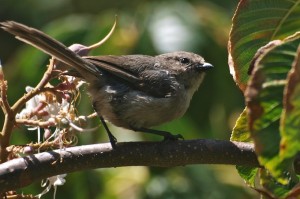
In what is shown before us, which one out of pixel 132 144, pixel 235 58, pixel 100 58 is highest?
pixel 235 58

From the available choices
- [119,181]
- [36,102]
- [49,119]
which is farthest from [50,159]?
[119,181]

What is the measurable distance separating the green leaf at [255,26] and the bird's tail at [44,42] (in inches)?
25.7

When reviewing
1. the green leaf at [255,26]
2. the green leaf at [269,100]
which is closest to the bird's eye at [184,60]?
the green leaf at [255,26]

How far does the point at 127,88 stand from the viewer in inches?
143

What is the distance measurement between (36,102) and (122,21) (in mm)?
2546

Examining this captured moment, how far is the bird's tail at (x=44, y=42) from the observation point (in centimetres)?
237

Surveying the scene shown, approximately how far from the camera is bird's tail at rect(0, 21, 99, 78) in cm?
237

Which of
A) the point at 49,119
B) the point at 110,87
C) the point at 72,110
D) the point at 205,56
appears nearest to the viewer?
the point at 49,119

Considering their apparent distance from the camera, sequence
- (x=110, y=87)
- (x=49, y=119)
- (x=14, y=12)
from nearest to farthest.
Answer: (x=49, y=119)
(x=110, y=87)
(x=14, y=12)

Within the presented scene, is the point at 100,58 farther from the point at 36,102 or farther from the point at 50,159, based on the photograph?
the point at 50,159

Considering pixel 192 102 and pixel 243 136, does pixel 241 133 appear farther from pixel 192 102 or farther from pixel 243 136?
pixel 192 102

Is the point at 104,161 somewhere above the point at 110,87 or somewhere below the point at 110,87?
above

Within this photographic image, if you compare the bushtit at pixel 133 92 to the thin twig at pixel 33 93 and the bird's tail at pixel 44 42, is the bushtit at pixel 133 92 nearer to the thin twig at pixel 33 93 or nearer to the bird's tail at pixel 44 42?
the bird's tail at pixel 44 42

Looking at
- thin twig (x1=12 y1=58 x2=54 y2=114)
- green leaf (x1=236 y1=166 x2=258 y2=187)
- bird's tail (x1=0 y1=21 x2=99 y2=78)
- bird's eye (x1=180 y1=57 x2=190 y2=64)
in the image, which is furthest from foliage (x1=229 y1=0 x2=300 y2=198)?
bird's eye (x1=180 y1=57 x2=190 y2=64)
